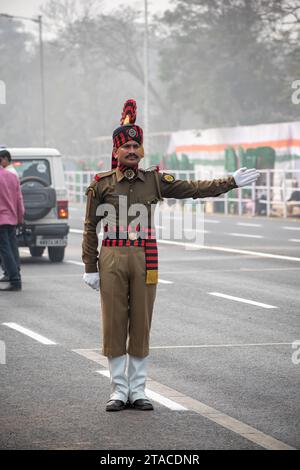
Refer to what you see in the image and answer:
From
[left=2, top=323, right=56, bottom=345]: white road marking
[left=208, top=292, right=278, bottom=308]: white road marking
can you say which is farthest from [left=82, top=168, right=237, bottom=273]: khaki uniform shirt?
[left=208, top=292, right=278, bottom=308]: white road marking

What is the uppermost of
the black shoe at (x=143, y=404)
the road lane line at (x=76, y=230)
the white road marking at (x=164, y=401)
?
the black shoe at (x=143, y=404)

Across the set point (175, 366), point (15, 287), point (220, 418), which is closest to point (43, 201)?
point (15, 287)

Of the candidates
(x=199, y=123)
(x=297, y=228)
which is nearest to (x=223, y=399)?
(x=297, y=228)

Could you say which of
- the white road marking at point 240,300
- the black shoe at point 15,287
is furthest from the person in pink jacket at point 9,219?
the white road marking at point 240,300

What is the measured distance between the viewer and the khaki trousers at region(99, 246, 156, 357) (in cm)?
824

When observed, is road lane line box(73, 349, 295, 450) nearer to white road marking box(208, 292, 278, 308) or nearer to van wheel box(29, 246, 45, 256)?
white road marking box(208, 292, 278, 308)

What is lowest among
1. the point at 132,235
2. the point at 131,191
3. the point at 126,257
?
the point at 126,257

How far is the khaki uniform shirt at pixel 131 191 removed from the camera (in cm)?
834

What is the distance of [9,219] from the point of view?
15984mm

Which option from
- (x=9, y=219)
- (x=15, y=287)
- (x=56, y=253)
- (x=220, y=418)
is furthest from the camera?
(x=56, y=253)

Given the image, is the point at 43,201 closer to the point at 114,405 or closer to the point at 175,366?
the point at 175,366

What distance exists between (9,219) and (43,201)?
4140 mm

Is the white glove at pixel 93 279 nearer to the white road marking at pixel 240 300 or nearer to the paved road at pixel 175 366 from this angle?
the paved road at pixel 175 366
